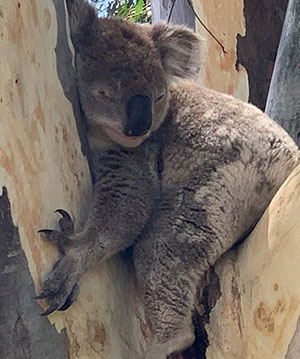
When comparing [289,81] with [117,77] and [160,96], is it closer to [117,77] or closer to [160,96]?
A: [160,96]

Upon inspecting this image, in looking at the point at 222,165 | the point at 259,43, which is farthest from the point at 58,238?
the point at 259,43

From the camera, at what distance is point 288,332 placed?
1790mm

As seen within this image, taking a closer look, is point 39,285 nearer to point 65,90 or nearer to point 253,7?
point 65,90

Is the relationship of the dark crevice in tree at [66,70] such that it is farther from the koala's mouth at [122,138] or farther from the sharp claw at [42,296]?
the sharp claw at [42,296]

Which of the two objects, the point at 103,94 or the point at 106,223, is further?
the point at 103,94

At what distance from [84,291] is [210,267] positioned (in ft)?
1.32

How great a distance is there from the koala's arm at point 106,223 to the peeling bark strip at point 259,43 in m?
1.14

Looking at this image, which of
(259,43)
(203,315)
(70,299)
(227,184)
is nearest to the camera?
(70,299)

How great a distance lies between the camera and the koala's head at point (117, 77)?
2418 millimetres

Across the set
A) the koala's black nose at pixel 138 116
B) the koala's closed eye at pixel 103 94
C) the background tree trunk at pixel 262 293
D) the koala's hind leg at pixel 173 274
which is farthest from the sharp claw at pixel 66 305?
the koala's closed eye at pixel 103 94

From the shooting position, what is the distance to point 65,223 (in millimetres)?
1972

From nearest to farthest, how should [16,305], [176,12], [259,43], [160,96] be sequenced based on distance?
[16,305]
[160,96]
[259,43]
[176,12]

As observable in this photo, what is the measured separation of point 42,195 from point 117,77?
0.75 m

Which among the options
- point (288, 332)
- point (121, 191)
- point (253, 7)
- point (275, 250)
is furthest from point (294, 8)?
point (288, 332)
